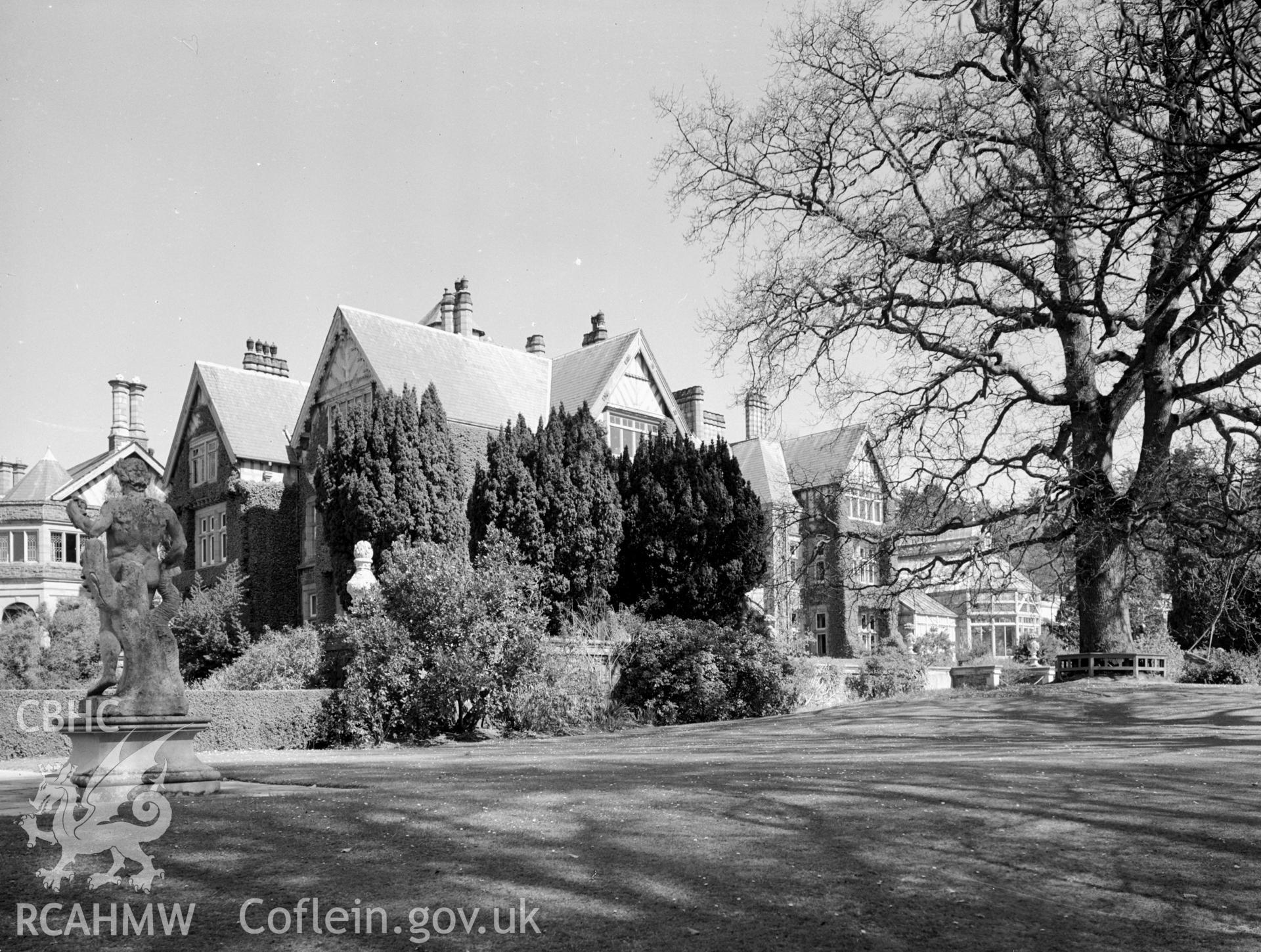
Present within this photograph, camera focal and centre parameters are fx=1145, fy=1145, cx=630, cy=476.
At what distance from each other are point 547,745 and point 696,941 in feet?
44.5

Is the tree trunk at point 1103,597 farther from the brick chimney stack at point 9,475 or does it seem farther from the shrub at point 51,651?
the brick chimney stack at point 9,475

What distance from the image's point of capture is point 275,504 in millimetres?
36719

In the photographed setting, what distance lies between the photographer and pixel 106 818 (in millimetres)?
7715

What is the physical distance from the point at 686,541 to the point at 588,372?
912cm

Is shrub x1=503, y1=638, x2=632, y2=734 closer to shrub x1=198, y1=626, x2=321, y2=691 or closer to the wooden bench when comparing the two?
shrub x1=198, y1=626, x2=321, y2=691

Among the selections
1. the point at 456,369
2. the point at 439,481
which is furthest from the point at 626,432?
the point at 439,481

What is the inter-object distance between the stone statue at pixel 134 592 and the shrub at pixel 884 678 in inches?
1043

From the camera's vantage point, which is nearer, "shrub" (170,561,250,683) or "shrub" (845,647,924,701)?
"shrub" (170,561,250,683)

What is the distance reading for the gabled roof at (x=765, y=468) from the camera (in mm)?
47688

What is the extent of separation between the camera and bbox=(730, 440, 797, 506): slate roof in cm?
4769

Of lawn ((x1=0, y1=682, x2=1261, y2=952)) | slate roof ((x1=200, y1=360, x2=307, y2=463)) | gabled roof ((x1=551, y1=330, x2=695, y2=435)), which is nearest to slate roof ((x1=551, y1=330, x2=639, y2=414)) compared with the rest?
gabled roof ((x1=551, y1=330, x2=695, y2=435))

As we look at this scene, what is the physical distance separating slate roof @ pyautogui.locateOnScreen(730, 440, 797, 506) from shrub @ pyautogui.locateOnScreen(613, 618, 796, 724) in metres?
18.5

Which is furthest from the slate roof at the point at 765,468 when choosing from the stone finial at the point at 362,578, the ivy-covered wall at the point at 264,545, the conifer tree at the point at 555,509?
the stone finial at the point at 362,578

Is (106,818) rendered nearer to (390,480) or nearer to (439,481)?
(390,480)
